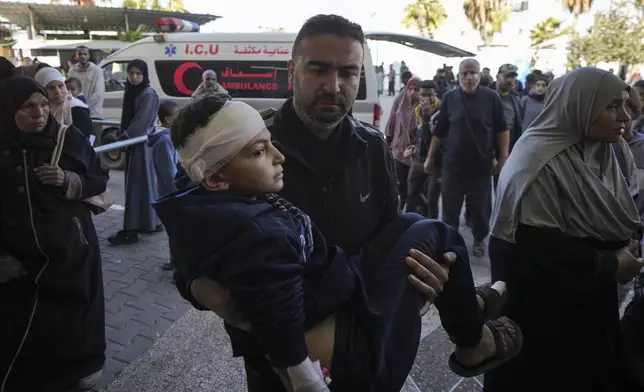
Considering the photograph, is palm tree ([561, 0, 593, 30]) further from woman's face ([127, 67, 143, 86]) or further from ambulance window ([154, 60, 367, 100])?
woman's face ([127, 67, 143, 86])

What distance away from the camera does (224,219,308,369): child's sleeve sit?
1.21m

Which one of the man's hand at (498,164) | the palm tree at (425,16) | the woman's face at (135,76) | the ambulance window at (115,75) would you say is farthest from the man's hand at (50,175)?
the palm tree at (425,16)

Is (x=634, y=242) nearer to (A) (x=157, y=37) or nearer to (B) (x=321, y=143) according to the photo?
(B) (x=321, y=143)

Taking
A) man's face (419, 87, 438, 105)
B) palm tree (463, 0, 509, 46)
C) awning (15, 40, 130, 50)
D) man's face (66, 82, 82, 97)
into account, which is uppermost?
palm tree (463, 0, 509, 46)

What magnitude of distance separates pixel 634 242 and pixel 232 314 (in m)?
2.06

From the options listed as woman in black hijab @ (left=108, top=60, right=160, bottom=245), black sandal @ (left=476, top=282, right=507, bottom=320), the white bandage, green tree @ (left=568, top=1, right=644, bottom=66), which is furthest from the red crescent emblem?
green tree @ (left=568, top=1, right=644, bottom=66)

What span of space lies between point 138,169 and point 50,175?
→ 3087mm

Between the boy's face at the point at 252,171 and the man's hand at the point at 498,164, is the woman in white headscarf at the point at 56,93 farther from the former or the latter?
the man's hand at the point at 498,164

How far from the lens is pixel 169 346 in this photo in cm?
349

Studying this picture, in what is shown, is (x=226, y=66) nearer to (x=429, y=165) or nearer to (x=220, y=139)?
(x=429, y=165)

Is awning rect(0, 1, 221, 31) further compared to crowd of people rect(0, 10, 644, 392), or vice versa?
awning rect(0, 1, 221, 31)

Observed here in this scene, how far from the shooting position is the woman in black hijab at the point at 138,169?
18.2 ft

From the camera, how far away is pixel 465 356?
1949mm

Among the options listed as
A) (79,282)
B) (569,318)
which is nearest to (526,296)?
(569,318)
